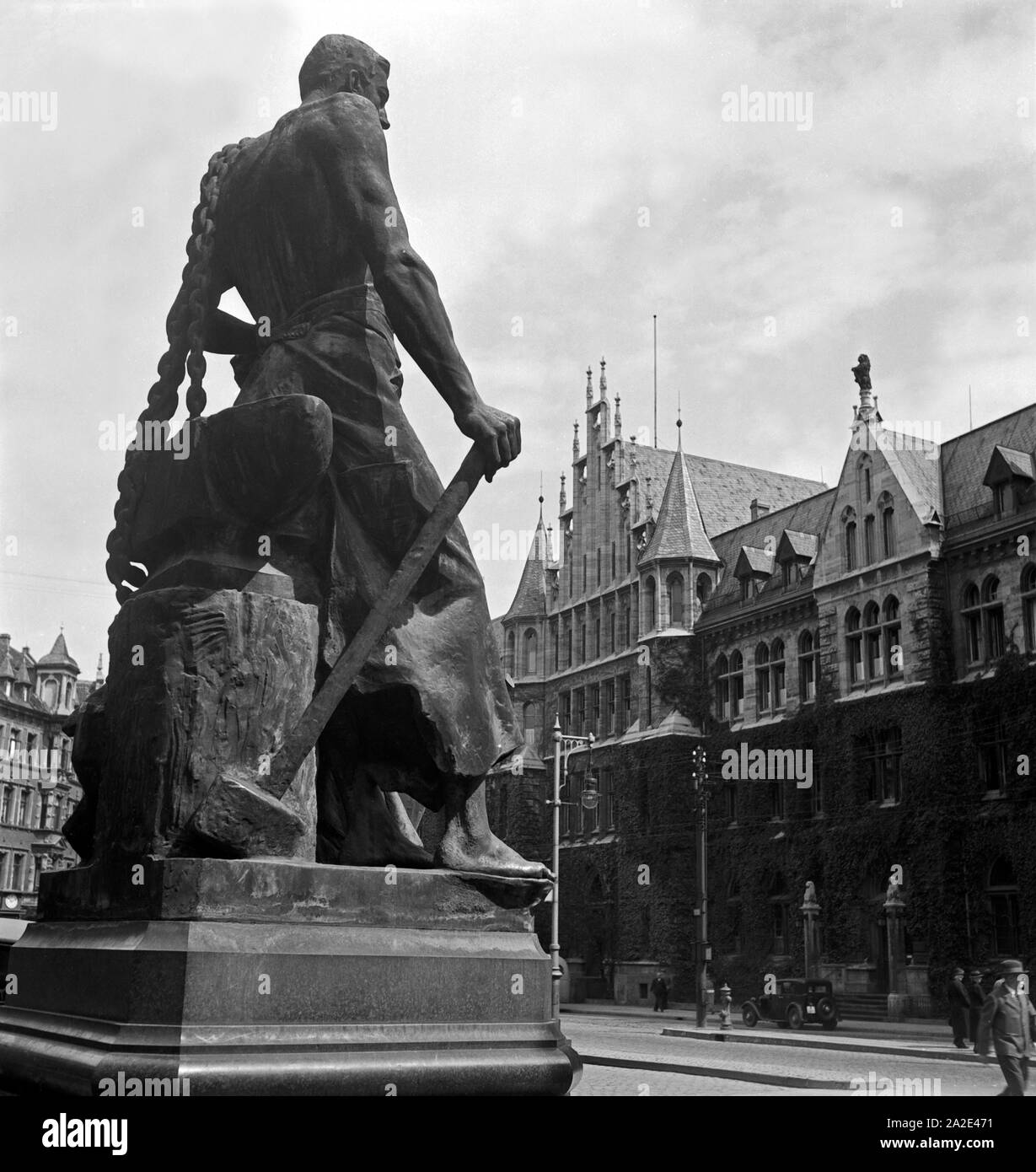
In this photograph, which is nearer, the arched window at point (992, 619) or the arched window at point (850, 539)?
the arched window at point (992, 619)

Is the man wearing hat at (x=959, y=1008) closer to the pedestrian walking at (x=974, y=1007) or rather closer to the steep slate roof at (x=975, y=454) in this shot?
the pedestrian walking at (x=974, y=1007)

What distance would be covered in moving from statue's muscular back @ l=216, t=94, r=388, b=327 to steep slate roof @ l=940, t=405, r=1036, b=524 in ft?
111

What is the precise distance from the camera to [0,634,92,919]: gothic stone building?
2195 inches

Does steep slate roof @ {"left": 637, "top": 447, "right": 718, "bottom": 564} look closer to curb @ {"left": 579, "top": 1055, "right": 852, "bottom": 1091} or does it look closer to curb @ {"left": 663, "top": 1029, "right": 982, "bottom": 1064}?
curb @ {"left": 663, "top": 1029, "right": 982, "bottom": 1064}

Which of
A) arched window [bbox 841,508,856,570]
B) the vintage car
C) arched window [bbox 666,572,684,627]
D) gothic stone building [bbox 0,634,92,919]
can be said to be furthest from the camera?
gothic stone building [bbox 0,634,92,919]

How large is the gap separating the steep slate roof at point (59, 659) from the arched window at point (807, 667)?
39.1 metres

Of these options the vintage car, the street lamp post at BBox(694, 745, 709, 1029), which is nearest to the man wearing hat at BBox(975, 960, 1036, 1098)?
the vintage car

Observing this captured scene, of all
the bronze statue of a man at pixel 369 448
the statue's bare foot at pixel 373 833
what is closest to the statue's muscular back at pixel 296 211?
the bronze statue of a man at pixel 369 448

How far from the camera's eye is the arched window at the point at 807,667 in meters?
40.2

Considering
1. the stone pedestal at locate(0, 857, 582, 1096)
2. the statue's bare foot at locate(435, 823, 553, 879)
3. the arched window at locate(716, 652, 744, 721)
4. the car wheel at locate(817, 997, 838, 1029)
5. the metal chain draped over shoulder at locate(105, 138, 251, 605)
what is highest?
the arched window at locate(716, 652, 744, 721)

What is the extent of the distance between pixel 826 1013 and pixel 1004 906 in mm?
5448

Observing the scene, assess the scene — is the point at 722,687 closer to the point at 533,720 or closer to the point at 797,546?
the point at 797,546
